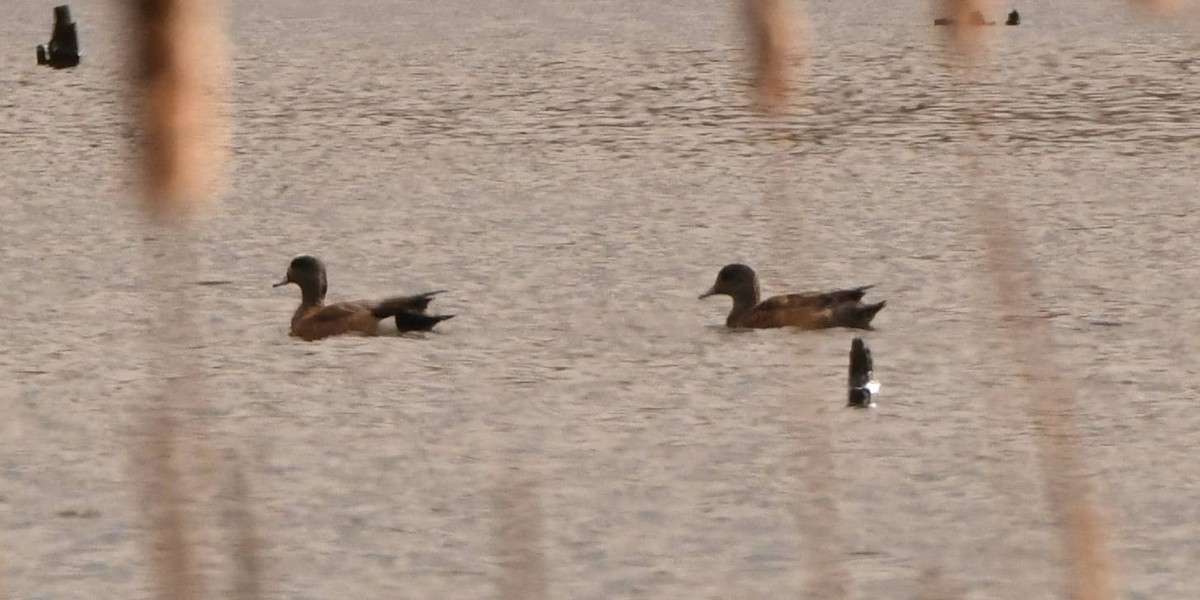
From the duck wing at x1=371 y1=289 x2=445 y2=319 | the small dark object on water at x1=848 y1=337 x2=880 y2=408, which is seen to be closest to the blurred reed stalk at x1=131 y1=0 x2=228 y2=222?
the small dark object on water at x1=848 y1=337 x2=880 y2=408

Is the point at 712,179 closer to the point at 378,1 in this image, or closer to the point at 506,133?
the point at 506,133

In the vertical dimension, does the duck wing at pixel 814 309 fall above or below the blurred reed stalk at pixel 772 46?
below

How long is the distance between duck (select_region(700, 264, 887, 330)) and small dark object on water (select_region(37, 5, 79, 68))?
16517 millimetres

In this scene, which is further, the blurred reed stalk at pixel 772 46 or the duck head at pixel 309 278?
the duck head at pixel 309 278

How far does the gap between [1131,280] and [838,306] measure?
204cm

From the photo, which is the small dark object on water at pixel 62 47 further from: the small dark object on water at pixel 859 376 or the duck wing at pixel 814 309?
the small dark object on water at pixel 859 376

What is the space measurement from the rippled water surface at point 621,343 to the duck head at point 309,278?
23cm

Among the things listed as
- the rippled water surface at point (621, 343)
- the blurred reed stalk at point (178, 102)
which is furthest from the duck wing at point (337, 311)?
the blurred reed stalk at point (178, 102)

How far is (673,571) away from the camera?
19.5 ft

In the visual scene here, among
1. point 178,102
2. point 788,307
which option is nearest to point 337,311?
point 788,307

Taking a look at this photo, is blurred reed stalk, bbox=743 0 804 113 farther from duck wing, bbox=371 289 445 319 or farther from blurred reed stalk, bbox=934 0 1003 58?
duck wing, bbox=371 289 445 319

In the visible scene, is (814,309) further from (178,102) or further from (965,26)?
(178,102)

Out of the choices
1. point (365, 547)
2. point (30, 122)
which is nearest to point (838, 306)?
point (365, 547)

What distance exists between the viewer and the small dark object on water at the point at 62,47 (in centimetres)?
2609
